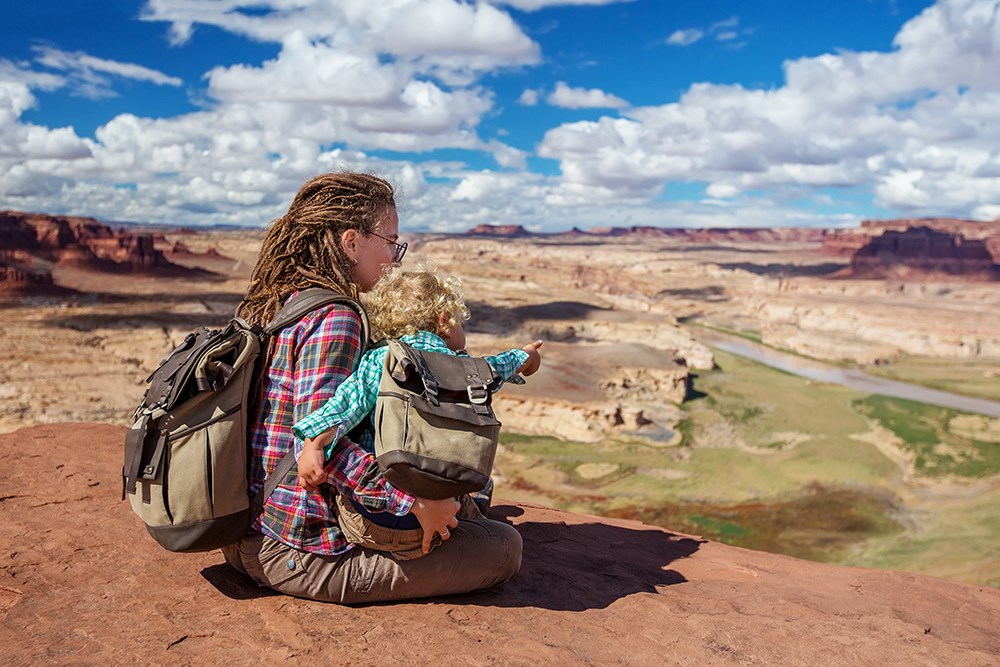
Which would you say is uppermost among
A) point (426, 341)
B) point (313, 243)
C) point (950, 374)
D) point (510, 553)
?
point (313, 243)

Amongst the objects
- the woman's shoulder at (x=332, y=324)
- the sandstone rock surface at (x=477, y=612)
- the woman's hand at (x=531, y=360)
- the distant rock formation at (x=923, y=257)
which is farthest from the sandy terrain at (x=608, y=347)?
the distant rock formation at (x=923, y=257)

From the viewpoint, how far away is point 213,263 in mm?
86250

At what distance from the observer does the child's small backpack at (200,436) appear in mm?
3021

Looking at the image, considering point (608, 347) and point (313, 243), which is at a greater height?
point (313, 243)

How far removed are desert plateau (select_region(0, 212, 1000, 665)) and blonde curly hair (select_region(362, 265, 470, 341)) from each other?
47 centimetres

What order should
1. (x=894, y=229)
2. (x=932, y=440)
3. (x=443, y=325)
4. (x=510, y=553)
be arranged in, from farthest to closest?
(x=894, y=229), (x=932, y=440), (x=510, y=553), (x=443, y=325)

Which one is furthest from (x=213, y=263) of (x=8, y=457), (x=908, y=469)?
(x=8, y=457)

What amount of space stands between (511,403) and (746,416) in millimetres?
9736

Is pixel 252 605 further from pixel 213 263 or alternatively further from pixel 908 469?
pixel 213 263

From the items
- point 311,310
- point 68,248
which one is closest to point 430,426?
point 311,310

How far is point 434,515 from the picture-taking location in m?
3.18

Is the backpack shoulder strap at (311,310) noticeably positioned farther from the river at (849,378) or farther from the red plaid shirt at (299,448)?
the river at (849,378)

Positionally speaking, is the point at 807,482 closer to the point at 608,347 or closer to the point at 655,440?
the point at 655,440

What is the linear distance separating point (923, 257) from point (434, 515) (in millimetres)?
117237
